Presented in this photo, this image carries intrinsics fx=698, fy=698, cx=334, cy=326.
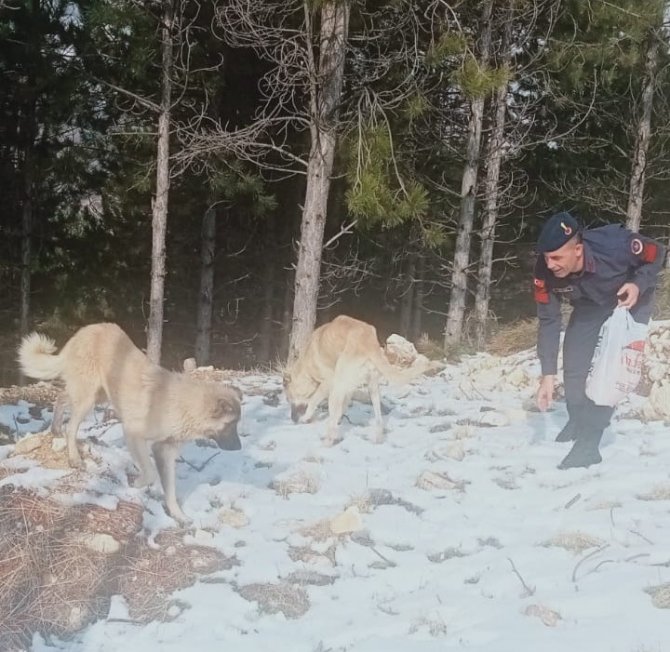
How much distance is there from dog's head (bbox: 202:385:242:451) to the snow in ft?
1.36

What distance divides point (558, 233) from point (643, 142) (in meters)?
11.5

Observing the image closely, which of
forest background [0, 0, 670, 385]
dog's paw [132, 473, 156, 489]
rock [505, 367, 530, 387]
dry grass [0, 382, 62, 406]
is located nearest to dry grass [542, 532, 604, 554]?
dog's paw [132, 473, 156, 489]

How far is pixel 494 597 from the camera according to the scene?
3.57 metres

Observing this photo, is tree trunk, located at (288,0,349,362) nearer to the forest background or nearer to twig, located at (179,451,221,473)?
the forest background

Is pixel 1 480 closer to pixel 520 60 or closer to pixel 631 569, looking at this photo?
pixel 631 569

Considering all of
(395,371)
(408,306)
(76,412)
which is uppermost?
(395,371)

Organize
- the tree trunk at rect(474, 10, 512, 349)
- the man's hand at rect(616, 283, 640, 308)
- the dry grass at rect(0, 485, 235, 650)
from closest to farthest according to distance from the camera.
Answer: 1. the dry grass at rect(0, 485, 235, 650)
2. the man's hand at rect(616, 283, 640, 308)
3. the tree trunk at rect(474, 10, 512, 349)

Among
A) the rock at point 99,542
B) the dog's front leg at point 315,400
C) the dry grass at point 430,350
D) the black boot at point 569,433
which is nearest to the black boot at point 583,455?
the black boot at point 569,433

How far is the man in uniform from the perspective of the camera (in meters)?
4.98

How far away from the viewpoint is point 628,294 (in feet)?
16.4

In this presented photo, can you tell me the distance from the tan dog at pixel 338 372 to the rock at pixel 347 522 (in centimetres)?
183

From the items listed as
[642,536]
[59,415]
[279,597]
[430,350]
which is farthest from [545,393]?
[430,350]

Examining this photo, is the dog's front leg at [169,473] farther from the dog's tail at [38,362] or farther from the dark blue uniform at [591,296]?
the dark blue uniform at [591,296]

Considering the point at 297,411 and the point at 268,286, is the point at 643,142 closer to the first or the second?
the point at 268,286
